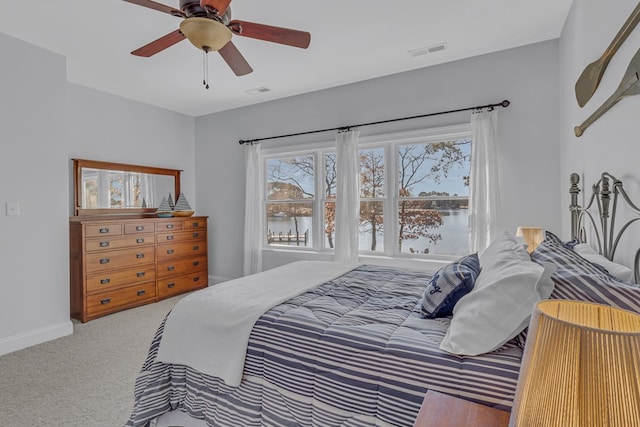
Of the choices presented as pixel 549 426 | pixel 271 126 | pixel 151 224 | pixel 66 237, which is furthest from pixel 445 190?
Result: pixel 66 237

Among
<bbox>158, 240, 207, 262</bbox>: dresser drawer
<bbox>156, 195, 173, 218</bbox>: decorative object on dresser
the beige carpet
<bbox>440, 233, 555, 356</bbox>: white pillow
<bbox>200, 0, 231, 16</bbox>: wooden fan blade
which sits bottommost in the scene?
the beige carpet

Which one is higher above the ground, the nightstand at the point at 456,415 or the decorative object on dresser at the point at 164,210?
the decorative object on dresser at the point at 164,210

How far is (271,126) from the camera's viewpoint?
181 inches

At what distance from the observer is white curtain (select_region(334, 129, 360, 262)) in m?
3.84

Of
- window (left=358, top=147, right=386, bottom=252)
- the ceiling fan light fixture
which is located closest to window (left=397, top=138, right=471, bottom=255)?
window (left=358, top=147, right=386, bottom=252)

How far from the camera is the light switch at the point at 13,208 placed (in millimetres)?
2896

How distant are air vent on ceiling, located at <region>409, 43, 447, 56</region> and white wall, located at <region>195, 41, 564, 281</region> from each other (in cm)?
32

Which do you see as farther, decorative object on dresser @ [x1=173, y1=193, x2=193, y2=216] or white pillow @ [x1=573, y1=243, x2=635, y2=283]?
decorative object on dresser @ [x1=173, y1=193, x2=193, y2=216]

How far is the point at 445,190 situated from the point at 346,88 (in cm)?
169

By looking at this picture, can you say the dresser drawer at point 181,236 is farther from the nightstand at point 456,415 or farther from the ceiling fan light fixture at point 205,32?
the nightstand at point 456,415

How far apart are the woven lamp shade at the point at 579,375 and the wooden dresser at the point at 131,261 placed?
4.06 m

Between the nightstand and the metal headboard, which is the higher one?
the metal headboard

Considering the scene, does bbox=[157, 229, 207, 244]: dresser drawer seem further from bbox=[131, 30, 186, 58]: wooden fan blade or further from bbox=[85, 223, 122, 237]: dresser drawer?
bbox=[131, 30, 186, 58]: wooden fan blade

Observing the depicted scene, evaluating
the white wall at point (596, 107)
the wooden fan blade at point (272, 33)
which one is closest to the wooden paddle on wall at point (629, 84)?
the white wall at point (596, 107)
